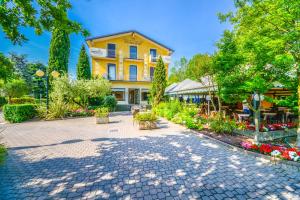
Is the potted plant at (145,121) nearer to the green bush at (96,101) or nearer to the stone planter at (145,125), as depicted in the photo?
the stone planter at (145,125)

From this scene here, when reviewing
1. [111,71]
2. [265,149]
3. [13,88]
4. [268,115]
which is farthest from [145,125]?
[13,88]

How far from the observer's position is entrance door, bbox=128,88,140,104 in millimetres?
25992

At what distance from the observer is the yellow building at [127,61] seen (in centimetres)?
2355

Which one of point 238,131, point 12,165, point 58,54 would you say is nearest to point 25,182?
point 12,165

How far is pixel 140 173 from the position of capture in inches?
157

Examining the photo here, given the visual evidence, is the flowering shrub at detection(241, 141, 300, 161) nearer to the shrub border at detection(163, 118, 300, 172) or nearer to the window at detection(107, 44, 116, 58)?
the shrub border at detection(163, 118, 300, 172)

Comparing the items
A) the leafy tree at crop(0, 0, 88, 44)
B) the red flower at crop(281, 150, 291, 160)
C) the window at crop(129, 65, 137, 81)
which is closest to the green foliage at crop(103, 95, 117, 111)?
the window at crop(129, 65, 137, 81)

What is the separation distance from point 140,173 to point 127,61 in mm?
23329

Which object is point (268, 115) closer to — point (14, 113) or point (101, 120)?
point (101, 120)

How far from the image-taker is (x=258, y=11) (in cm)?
618

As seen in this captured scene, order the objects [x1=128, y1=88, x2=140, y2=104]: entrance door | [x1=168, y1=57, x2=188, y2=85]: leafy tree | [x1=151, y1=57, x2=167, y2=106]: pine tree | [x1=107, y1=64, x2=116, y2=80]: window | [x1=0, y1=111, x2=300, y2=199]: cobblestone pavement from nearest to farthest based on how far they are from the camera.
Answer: [x1=0, y1=111, x2=300, y2=199]: cobblestone pavement, [x1=151, y1=57, x2=167, y2=106]: pine tree, [x1=107, y1=64, x2=116, y2=80]: window, [x1=128, y1=88, x2=140, y2=104]: entrance door, [x1=168, y1=57, x2=188, y2=85]: leafy tree

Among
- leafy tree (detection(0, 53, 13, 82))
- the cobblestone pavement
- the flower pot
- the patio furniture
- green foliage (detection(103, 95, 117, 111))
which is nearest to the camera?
the cobblestone pavement

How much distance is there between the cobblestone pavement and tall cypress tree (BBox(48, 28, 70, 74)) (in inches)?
670

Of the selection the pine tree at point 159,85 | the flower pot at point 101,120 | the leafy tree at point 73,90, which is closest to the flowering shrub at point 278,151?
the flower pot at point 101,120
